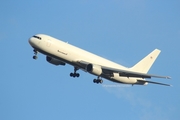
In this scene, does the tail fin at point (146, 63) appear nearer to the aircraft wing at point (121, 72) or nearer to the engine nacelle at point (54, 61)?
the aircraft wing at point (121, 72)

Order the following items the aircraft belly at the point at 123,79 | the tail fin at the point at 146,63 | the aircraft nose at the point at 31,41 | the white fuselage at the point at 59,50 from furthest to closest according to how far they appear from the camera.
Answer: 1. the tail fin at the point at 146,63
2. the aircraft belly at the point at 123,79
3. the aircraft nose at the point at 31,41
4. the white fuselage at the point at 59,50

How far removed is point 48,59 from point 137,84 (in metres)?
14.4

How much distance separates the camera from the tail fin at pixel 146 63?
240 ft

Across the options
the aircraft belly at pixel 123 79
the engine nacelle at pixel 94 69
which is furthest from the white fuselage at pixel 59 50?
the aircraft belly at pixel 123 79

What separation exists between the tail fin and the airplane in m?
3.72

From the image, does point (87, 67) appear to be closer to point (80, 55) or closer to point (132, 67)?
point (80, 55)

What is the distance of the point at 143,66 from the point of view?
73.9m

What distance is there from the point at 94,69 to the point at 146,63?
1500 centimetres

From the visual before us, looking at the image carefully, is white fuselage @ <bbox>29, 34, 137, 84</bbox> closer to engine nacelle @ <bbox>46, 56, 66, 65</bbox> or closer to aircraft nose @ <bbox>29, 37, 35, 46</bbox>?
aircraft nose @ <bbox>29, 37, 35, 46</bbox>

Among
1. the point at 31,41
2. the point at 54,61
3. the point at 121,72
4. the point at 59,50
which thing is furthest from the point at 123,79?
the point at 31,41

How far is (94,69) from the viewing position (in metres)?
62.2

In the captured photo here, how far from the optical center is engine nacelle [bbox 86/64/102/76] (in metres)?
62.2

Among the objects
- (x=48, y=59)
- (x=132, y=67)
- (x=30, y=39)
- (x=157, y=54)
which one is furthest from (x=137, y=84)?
(x=30, y=39)

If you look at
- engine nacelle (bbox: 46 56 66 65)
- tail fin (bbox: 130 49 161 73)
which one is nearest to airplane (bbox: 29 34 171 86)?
engine nacelle (bbox: 46 56 66 65)
